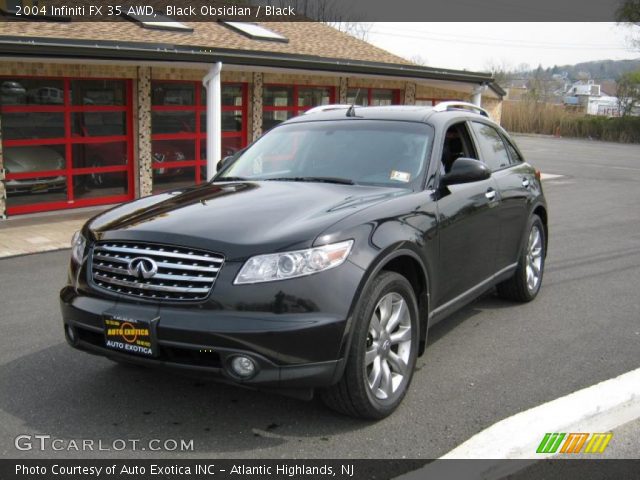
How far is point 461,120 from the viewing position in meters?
5.46

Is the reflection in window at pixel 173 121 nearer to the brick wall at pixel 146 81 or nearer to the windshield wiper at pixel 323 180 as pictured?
the brick wall at pixel 146 81

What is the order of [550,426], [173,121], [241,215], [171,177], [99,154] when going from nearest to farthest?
1. [550,426]
2. [241,215]
3. [99,154]
4. [173,121]
5. [171,177]

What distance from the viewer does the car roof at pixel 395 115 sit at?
5.12m

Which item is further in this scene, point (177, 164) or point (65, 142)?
point (177, 164)

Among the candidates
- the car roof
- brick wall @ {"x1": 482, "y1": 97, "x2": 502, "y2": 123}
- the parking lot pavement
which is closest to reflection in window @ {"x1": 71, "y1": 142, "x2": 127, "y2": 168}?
the parking lot pavement

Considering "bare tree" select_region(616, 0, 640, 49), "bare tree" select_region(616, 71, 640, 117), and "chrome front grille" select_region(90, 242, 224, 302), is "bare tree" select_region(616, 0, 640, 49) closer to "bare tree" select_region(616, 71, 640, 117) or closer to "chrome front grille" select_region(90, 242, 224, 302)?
"bare tree" select_region(616, 71, 640, 117)

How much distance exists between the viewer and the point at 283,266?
Answer: 3475mm

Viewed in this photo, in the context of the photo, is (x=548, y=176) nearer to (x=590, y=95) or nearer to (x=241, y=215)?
(x=241, y=215)

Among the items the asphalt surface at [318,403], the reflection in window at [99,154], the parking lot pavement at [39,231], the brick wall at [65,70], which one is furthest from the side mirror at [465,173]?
the reflection in window at [99,154]

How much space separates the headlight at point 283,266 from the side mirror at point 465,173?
1.50 meters

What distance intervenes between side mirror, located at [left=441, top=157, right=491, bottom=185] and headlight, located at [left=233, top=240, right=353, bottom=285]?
1.50 meters

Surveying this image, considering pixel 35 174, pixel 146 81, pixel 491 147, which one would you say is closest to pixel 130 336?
pixel 491 147

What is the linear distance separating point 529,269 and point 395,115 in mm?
2261

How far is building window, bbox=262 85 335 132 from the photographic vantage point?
652 inches
